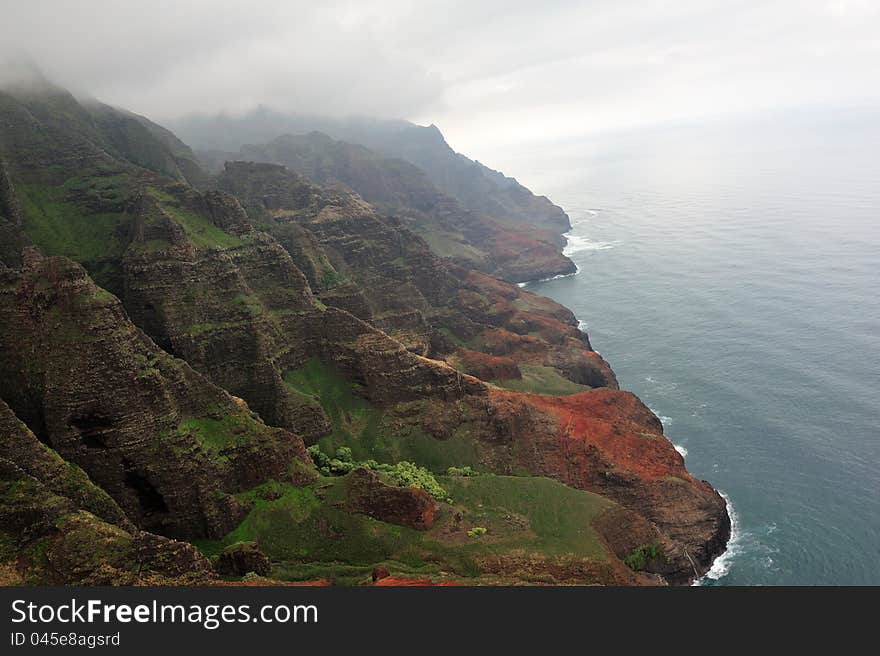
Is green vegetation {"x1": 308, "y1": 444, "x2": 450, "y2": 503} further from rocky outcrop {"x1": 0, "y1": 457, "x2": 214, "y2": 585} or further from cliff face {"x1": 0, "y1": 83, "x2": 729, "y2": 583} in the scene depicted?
rocky outcrop {"x1": 0, "y1": 457, "x2": 214, "y2": 585}

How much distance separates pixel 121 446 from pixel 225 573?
62.6 feet

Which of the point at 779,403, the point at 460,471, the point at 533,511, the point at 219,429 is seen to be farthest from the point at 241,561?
the point at 779,403

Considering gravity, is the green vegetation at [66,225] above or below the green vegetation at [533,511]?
above

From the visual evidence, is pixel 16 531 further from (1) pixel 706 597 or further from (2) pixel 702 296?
(2) pixel 702 296

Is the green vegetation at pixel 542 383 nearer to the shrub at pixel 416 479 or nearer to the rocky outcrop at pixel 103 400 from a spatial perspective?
the shrub at pixel 416 479

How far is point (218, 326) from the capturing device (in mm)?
92750

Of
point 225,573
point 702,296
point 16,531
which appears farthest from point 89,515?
point 702,296

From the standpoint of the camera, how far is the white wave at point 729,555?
87.3 metres

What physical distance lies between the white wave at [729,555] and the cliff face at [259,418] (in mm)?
1487

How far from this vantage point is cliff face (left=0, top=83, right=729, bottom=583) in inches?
2665

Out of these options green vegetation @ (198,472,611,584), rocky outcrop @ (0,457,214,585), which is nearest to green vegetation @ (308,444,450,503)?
green vegetation @ (198,472,611,584)

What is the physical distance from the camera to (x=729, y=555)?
9062 centimetres

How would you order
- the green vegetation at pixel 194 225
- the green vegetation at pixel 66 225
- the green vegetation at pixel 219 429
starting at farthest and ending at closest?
the green vegetation at pixel 194 225
the green vegetation at pixel 66 225
the green vegetation at pixel 219 429

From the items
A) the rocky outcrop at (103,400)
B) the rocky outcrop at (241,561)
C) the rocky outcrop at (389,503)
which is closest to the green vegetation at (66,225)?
the rocky outcrop at (103,400)
